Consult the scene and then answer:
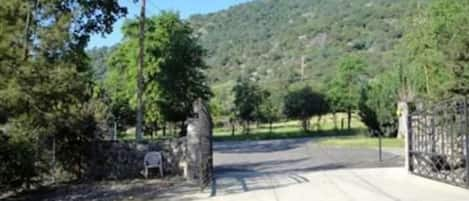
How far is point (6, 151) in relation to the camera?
1505 cm

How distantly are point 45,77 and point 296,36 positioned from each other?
262ft

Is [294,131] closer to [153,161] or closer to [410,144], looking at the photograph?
[153,161]

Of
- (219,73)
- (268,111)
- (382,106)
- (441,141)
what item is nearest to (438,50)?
(441,141)

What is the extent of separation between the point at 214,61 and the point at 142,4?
70534mm

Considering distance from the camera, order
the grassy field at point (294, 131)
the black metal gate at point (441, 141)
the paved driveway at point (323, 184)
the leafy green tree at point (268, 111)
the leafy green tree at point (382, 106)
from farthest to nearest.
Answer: the leafy green tree at point (268, 111) < the grassy field at point (294, 131) < the leafy green tree at point (382, 106) < the black metal gate at point (441, 141) < the paved driveway at point (323, 184)

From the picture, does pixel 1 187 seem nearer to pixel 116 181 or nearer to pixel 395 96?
pixel 116 181

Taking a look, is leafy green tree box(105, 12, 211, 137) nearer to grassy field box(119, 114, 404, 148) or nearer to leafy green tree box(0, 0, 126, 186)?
grassy field box(119, 114, 404, 148)

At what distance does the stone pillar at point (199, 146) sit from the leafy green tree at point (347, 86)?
36294 millimetres

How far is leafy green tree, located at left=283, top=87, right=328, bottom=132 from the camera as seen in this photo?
182 feet

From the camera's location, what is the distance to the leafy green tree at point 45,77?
15.2m

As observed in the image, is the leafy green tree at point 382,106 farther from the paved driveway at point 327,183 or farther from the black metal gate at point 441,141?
the black metal gate at point 441,141

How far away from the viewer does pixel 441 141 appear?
51.7 ft

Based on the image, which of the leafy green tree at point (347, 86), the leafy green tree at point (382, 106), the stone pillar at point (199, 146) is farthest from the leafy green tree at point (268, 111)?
the stone pillar at point (199, 146)

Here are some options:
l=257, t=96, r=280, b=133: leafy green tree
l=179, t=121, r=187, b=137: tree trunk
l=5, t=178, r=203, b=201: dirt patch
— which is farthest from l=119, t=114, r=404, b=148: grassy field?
l=5, t=178, r=203, b=201: dirt patch
